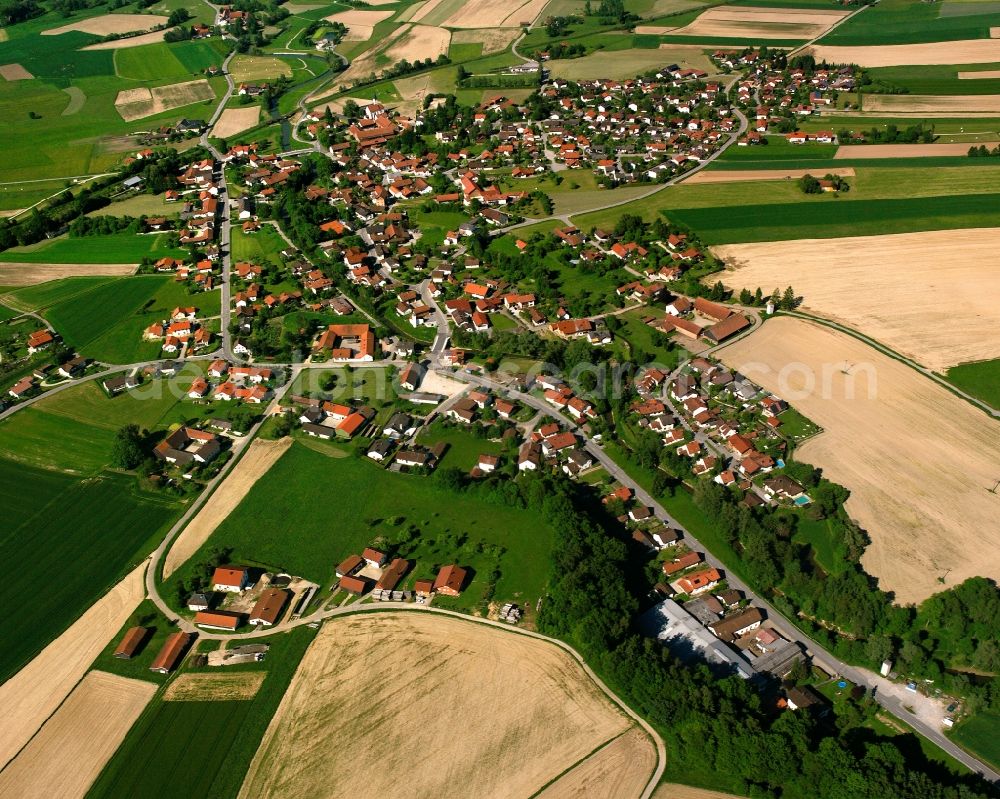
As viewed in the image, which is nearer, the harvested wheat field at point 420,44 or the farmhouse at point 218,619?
the farmhouse at point 218,619

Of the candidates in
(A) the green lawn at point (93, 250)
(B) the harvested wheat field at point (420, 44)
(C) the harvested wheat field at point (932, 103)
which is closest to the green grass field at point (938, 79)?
(C) the harvested wheat field at point (932, 103)

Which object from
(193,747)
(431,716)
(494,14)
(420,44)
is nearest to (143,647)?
(193,747)

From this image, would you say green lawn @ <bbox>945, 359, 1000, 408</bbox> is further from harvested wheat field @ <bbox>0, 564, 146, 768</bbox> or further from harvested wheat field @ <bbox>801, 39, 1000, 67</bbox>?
harvested wheat field @ <bbox>801, 39, 1000, 67</bbox>

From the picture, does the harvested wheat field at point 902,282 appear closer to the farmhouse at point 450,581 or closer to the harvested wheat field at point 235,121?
the farmhouse at point 450,581

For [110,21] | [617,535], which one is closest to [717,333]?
[617,535]

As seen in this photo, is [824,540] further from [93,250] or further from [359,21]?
[359,21]

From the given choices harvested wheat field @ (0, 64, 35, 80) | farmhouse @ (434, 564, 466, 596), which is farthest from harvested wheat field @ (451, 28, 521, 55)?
farmhouse @ (434, 564, 466, 596)

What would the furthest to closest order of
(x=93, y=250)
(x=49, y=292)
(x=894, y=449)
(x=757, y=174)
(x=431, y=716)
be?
1. (x=757, y=174)
2. (x=93, y=250)
3. (x=49, y=292)
4. (x=894, y=449)
5. (x=431, y=716)
